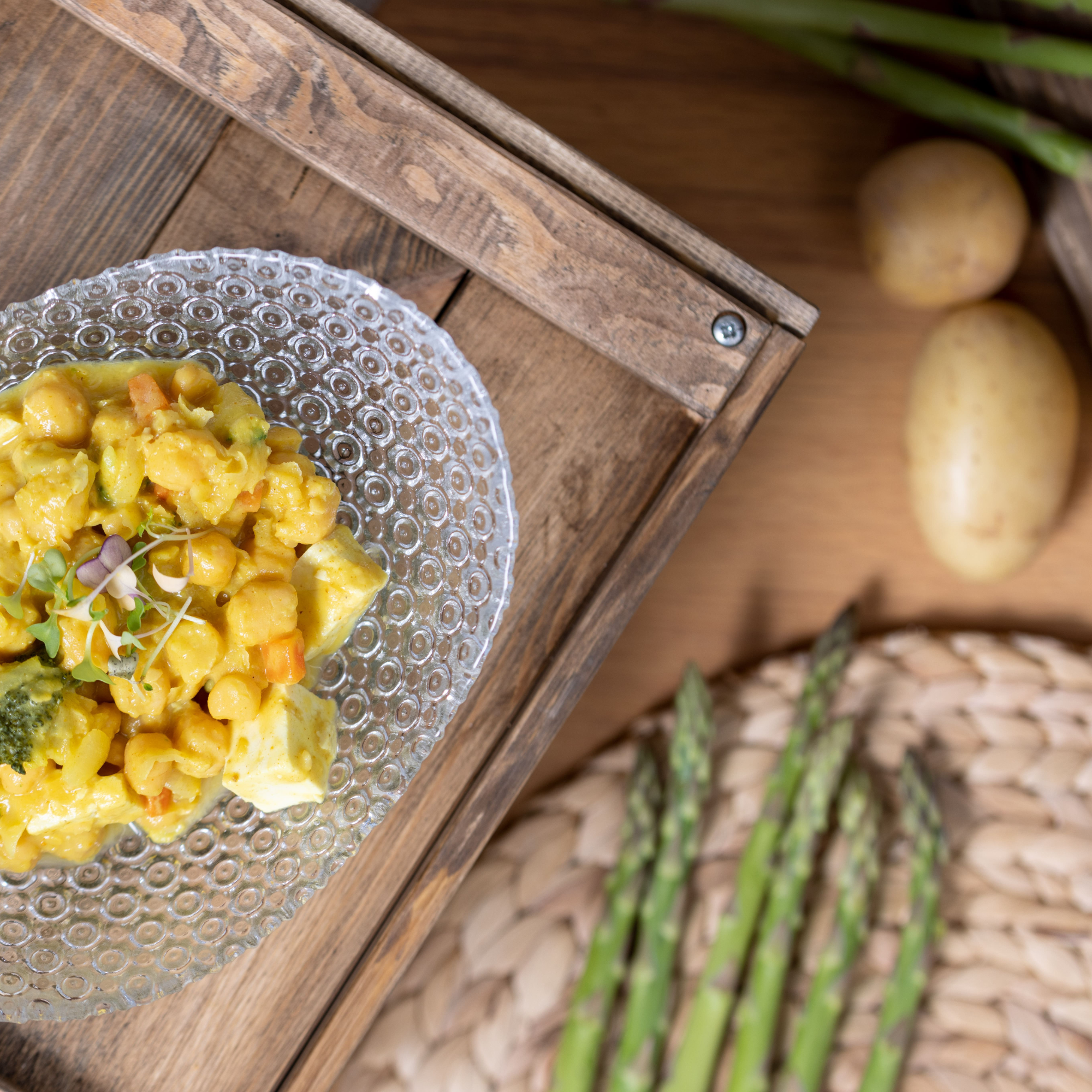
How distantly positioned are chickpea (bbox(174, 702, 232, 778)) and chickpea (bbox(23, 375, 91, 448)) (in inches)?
10.0

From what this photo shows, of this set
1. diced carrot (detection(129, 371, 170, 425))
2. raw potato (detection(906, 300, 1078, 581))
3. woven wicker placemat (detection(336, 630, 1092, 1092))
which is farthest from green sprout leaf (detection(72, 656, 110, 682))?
raw potato (detection(906, 300, 1078, 581))

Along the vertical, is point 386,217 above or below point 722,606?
above

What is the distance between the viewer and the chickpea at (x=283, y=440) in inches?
36.6

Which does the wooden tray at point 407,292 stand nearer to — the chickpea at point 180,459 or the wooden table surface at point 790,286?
the chickpea at point 180,459

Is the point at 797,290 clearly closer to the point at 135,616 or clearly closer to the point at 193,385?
the point at 193,385

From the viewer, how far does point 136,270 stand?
1.02 m

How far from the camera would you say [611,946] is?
1.48m

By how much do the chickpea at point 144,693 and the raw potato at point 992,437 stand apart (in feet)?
3.80

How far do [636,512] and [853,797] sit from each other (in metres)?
0.65

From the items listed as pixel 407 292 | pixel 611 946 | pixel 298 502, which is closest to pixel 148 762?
pixel 298 502

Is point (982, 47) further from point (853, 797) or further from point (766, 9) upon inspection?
point (853, 797)

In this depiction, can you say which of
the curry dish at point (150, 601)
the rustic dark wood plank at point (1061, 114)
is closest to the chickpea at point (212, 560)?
the curry dish at point (150, 601)

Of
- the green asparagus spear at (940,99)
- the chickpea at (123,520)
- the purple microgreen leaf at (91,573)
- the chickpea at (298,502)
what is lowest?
the purple microgreen leaf at (91,573)

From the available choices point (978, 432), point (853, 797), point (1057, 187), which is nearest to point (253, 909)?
point (853, 797)
